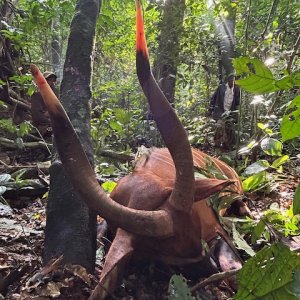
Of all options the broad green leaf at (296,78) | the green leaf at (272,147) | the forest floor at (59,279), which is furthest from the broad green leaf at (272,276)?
the green leaf at (272,147)

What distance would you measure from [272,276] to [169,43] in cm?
561

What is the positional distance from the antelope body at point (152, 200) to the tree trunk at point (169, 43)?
15.8ft

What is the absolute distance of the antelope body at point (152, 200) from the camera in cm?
144

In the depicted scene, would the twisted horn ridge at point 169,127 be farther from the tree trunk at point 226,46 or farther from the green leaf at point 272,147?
the tree trunk at point 226,46

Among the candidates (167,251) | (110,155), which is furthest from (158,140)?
(167,251)

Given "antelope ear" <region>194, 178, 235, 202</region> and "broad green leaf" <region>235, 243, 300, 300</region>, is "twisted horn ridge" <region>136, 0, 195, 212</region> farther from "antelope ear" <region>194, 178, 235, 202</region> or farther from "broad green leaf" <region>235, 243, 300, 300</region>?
"broad green leaf" <region>235, 243, 300, 300</region>

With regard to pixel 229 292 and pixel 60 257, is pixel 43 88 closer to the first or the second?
pixel 60 257

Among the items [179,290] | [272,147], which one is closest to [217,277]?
[179,290]

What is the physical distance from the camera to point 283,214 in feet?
7.36

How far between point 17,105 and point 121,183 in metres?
4.59

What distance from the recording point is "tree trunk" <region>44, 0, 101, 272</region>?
5.79 ft

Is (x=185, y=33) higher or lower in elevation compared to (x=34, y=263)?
higher

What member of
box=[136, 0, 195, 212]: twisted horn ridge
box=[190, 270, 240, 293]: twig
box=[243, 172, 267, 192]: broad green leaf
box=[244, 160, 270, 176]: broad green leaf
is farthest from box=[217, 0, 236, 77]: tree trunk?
box=[190, 270, 240, 293]: twig

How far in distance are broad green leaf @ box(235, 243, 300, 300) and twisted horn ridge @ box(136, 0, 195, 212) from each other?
0.42 meters
